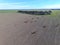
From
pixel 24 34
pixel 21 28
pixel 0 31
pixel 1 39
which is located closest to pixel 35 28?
pixel 21 28

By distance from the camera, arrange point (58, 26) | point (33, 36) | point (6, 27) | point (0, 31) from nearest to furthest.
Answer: point (33, 36) → point (0, 31) → point (6, 27) → point (58, 26)

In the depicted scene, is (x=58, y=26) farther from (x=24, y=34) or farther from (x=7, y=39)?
(x=7, y=39)

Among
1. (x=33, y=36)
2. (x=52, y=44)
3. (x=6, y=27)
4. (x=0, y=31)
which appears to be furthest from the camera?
(x=6, y=27)

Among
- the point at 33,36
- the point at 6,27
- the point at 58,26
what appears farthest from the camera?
the point at 58,26

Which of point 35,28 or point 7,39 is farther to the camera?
point 35,28

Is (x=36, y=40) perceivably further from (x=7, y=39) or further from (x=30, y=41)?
(x=7, y=39)

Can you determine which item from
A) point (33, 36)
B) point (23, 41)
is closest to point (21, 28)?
point (33, 36)

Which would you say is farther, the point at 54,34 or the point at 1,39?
the point at 54,34

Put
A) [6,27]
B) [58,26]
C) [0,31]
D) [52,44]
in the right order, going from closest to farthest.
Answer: [52,44] → [0,31] → [6,27] → [58,26]
